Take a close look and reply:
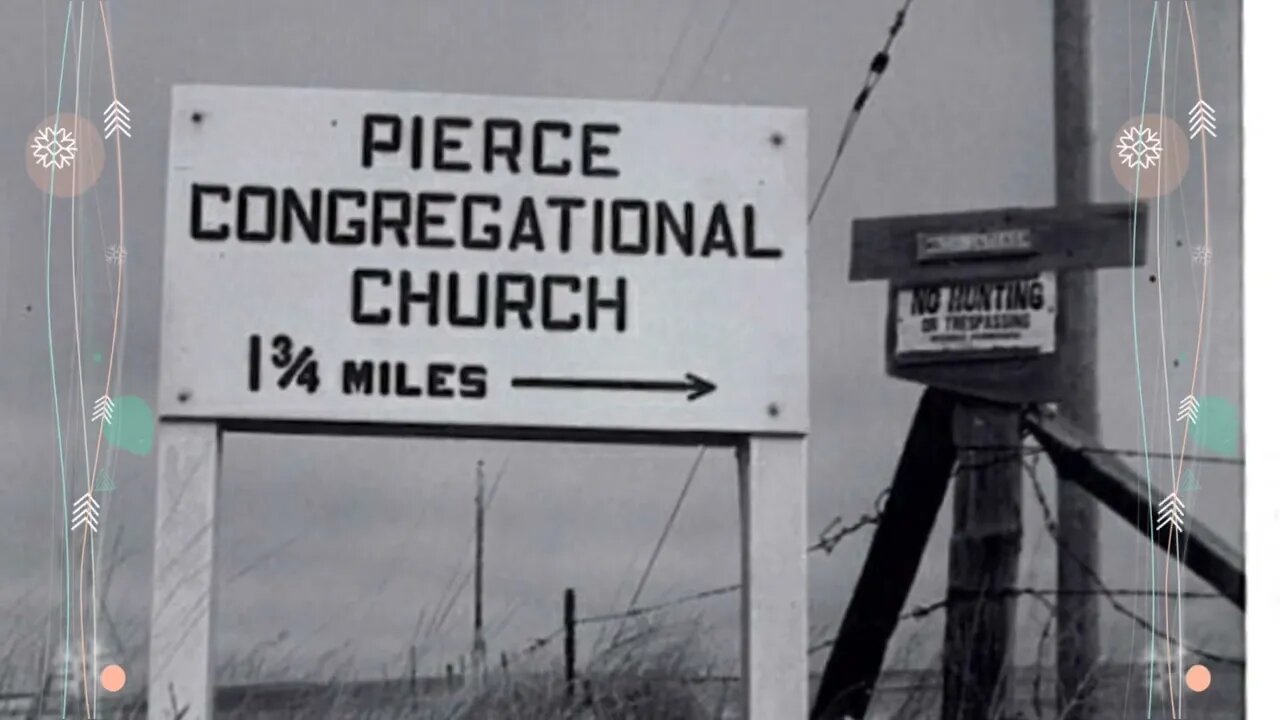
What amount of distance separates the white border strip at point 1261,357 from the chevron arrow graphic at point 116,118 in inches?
57.0

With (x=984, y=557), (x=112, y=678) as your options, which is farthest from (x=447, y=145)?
(x=984, y=557)

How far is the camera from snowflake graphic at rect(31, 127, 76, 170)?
2.23 m

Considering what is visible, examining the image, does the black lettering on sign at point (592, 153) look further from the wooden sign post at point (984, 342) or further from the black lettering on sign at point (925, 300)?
the black lettering on sign at point (925, 300)

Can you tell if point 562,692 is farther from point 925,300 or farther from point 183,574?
point 925,300

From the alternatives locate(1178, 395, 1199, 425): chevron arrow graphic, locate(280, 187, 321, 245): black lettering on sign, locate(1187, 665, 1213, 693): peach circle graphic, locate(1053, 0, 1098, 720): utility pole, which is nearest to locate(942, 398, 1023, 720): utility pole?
locate(1053, 0, 1098, 720): utility pole

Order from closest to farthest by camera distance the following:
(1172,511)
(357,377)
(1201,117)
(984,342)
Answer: (357,377)
(1201,117)
(1172,511)
(984,342)

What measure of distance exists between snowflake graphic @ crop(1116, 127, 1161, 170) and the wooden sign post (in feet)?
0.62

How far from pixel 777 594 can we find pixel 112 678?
923 mm

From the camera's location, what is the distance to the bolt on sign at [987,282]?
9.23 ft

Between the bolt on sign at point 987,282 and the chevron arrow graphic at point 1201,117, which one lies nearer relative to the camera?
the chevron arrow graphic at point 1201,117

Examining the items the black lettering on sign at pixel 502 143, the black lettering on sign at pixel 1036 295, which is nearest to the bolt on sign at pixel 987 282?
the black lettering on sign at pixel 1036 295

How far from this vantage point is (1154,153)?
2.49 meters

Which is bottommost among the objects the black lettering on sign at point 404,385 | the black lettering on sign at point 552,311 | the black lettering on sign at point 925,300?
the black lettering on sign at point 404,385

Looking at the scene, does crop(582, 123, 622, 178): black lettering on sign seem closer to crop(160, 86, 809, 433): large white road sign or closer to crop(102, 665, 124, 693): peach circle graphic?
crop(160, 86, 809, 433): large white road sign
